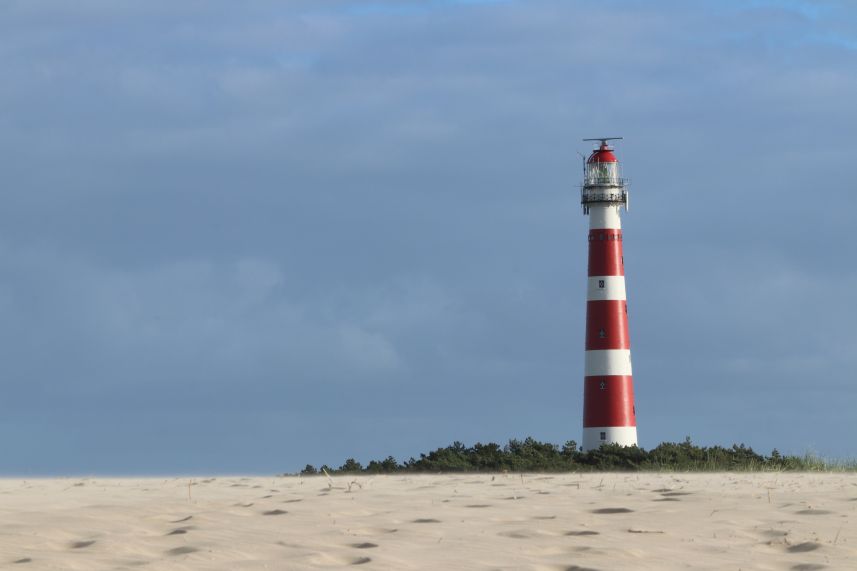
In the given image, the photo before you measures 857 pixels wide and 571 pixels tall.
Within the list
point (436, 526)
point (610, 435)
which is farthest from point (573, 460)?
point (436, 526)

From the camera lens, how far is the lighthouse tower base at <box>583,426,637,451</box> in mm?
34906

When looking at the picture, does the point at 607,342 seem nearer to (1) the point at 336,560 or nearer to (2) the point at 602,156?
(2) the point at 602,156

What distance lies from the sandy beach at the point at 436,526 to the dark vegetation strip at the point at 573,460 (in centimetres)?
756

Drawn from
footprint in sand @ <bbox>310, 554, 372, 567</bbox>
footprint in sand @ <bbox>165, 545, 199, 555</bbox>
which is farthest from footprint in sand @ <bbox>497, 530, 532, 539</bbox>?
footprint in sand @ <bbox>165, 545, 199, 555</bbox>

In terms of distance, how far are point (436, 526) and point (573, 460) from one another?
1555cm

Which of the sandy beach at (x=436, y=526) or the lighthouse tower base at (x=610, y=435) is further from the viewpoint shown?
the lighthouse tower base at (x=610, y=435)

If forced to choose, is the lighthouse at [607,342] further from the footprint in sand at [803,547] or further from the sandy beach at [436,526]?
the footprint in sand at [803,547]

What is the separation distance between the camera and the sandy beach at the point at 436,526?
10.6 metres

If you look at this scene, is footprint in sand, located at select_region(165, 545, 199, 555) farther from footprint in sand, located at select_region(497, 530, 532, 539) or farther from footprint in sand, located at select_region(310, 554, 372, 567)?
footprint in sand, located at select_region(497, 530, 532, 539)

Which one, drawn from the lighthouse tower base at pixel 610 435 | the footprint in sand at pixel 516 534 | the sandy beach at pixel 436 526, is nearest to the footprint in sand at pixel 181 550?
the sandy beach at pixel 436 526

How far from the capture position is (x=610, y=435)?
34.9 m

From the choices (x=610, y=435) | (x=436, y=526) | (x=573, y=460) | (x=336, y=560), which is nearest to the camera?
(x=336, y=560)

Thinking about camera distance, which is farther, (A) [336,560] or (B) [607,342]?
(B) [607,342]

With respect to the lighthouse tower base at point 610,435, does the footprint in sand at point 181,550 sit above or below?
below
